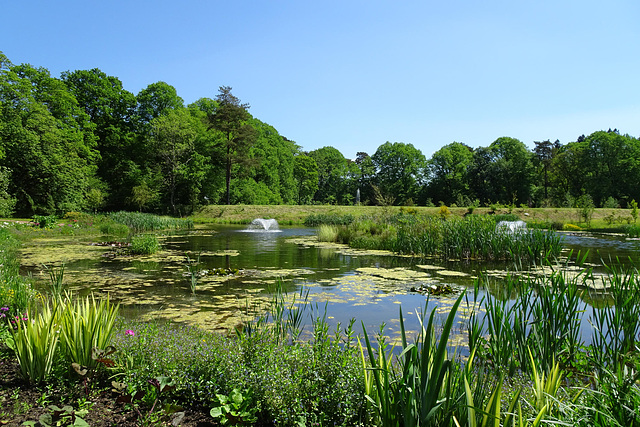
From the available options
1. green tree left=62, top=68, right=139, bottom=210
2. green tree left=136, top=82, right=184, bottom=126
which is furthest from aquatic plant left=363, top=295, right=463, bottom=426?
green tree left=136, top=82, right=184, bottom=126

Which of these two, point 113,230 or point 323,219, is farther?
A: point 323,219

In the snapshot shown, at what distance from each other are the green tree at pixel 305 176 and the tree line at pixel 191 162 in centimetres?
20

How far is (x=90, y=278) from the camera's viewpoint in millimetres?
8078

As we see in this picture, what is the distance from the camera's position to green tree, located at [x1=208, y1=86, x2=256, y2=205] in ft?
125

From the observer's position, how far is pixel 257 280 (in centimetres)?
805

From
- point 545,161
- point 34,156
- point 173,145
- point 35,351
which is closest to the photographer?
point 35,351

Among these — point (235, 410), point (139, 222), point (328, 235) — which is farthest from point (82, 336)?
point (139, 222)

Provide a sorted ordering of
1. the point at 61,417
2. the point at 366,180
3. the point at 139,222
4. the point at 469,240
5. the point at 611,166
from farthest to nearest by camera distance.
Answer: the point at 366,180 → the point at 611,166 → the point at 139,222 → the point at 469,240 → the point at 61,417

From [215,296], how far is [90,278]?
344cm

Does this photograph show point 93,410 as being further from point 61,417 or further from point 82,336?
point 82,336

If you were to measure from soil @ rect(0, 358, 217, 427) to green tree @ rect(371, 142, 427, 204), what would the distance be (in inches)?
1991

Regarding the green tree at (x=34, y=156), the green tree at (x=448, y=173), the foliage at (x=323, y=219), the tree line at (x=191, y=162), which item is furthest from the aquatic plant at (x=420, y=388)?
the green tree at (x=448, y=173)

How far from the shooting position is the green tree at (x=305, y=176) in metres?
58.2

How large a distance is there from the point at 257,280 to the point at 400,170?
160 ft
